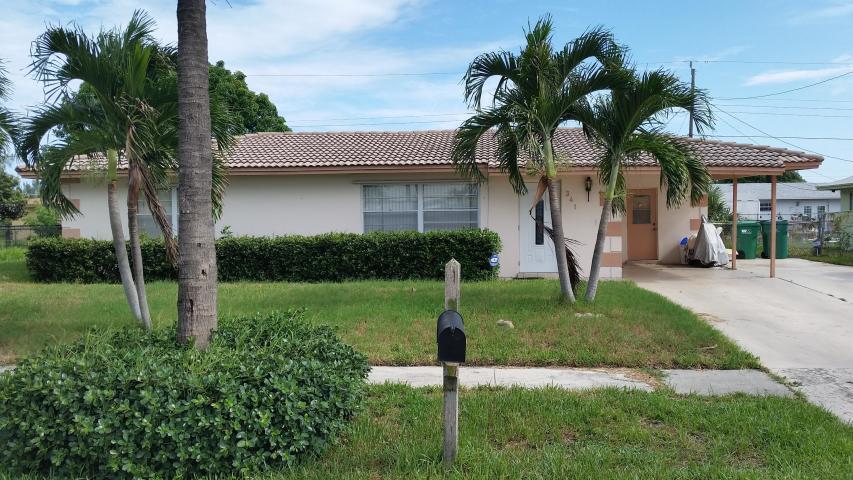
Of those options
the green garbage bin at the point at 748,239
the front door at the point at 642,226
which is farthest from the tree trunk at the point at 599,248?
the green garbage bin at the point at 748,239

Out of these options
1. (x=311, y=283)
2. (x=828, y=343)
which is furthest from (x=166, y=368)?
(x=311, y=283)

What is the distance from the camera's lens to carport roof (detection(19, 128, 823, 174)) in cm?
1346

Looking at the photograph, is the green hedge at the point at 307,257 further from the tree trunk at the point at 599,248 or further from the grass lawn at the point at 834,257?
the grass lawn at the point at 834,257

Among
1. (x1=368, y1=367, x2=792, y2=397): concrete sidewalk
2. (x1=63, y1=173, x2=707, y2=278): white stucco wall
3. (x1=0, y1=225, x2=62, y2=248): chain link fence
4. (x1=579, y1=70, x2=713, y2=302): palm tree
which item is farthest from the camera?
(x1=0, y1=225, x2=62, y2=248): chain link fence

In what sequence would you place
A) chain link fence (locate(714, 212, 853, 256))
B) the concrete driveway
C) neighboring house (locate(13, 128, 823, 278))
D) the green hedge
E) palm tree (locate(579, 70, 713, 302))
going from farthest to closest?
1. chain link fence (locate(714, 212, 853, 256))
2. neighboring house (locate(13, 128, 823, 278))
3. the green hedge
4. palm tree (locate(579, 70, 713, 302))
5. the concrete driveway

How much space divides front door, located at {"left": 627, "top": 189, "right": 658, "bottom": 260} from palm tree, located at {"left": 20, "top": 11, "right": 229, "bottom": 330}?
13.1 m

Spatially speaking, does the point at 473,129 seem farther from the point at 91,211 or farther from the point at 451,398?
the point at 91,211

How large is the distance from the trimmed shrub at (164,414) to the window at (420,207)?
415 inches

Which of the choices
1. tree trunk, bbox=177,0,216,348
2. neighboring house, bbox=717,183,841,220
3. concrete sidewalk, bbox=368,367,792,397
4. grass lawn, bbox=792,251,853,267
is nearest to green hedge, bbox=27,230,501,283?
concrete sidewalk, bbox=368,367,792,397

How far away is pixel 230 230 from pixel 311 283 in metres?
3.09

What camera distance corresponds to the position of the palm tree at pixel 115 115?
703cm

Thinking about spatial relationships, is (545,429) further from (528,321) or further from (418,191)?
(418,191)

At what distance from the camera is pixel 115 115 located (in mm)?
7109

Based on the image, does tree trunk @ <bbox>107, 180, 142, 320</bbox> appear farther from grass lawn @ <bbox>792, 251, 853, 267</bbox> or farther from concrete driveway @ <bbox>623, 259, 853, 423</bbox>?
grass lawn @ <bbox>792, 251, 853, 267</bbox>
